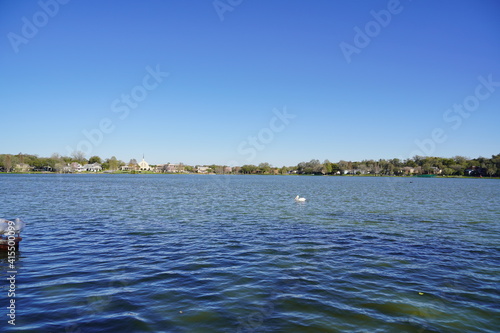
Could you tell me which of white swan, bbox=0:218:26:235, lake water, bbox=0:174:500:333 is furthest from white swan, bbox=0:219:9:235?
lake water, bbox=0:174:500:333

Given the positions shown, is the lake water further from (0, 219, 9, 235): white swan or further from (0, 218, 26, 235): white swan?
(0, 219, 9, 235): white swan

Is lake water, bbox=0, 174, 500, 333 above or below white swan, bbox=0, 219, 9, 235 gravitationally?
below

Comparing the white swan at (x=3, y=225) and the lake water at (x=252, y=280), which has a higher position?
the white swan at (x=3, y=225)

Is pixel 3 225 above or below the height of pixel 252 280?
above

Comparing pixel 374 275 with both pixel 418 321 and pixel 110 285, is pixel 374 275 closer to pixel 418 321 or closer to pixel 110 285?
pixel 418 321

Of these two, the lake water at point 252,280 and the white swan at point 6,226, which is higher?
the white swan at point 6,226

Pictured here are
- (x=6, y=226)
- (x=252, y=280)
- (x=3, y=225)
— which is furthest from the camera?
(x=6, y=226)

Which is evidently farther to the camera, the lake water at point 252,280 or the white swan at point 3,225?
the white swan at point 3,225

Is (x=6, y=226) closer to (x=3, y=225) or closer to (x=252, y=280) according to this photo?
(x=3, y=225)

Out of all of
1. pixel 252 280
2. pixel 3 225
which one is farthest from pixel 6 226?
pixel 252 280

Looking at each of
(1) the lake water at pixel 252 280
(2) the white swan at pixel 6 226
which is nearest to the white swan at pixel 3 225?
(2) the white swan at pixel 6 226

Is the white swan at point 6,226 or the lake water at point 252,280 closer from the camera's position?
the lake water at point 252,280

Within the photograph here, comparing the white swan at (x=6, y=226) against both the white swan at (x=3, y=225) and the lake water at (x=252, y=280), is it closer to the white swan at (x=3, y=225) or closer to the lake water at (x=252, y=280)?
the white swan at (x=3, y=225)

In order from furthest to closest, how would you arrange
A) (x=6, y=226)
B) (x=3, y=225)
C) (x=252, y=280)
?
(x=6, y=226), (x=3, y=225), (x=252, y=280)
